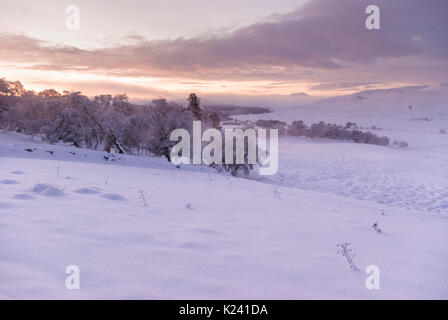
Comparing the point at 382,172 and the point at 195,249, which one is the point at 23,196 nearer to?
the point at 195,249

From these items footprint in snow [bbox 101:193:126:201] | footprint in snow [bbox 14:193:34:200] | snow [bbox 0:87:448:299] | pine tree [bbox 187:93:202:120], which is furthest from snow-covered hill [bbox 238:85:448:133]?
footprint in snow [bbox 14:193:34:200]

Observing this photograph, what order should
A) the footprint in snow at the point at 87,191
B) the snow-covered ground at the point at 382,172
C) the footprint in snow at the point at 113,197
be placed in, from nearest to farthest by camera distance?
the footprint in snow at the point at 113,197 < the footprint in snow at the point at 87,191 < the snow-covered ground at the point at 382,172

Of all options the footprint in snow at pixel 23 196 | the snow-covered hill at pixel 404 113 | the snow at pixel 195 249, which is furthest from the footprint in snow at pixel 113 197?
the snow-covered hill at pixel 404 113

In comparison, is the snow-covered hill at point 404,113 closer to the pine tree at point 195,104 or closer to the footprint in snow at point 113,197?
the pine tree at point 195,104

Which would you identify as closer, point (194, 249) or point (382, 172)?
point (194, 249)

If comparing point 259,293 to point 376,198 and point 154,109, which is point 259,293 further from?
point 154,109

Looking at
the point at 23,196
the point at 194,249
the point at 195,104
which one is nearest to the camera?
the point at 194,249

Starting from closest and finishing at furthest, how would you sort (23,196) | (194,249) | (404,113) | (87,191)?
(194,249) < (23,196) < (87,191) < (404,113)

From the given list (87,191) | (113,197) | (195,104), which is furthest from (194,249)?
(195,104)

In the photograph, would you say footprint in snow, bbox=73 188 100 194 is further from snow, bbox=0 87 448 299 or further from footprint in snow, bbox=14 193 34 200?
footprint in snow, bbox=14 193 34 200

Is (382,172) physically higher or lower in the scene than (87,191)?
lower

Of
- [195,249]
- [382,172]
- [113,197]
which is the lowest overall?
[382,172]

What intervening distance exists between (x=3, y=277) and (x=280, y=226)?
3.28m

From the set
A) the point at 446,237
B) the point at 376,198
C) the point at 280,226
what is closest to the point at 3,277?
the point at 280,226
